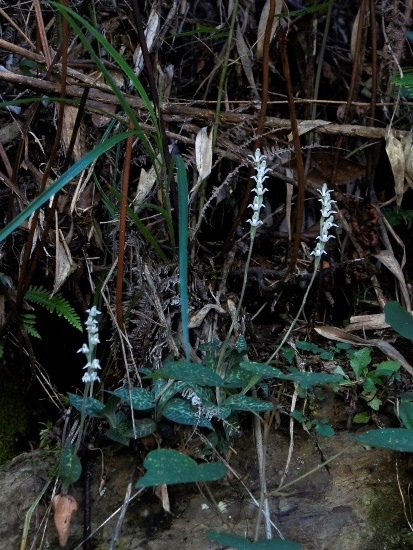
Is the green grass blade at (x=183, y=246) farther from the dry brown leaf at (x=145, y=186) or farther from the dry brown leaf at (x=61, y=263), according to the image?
the dry brown leaf at (x=61, y=263)

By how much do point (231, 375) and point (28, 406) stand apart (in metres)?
0.84

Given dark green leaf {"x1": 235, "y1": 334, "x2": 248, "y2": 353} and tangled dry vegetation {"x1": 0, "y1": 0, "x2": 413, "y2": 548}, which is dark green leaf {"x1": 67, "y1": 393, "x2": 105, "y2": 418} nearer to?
tangled dry vegetation {"x1": 0, "y1": 0, "x2": 413, "y2": 548}

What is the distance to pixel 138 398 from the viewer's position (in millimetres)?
1584

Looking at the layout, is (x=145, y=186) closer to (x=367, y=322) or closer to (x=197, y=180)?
(x=197, y=180)

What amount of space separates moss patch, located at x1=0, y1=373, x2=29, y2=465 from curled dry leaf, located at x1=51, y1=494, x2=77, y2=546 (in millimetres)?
598

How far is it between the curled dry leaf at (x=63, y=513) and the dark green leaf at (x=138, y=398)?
28cm

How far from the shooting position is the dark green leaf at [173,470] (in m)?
1.23

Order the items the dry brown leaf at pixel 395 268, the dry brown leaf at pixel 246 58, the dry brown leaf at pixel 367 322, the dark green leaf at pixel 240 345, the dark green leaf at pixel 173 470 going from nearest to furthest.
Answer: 1. the dark green leaf at pixel 173 470
2. the dark green leaf at pixel 240 345
3. the dry brown leaf at pixel 367 322
4. the dry brown leaf at pixel 395 268
5. the dry brown leaf at pixel 246 58

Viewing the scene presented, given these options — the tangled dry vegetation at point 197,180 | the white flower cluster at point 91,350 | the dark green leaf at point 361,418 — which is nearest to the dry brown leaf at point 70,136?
the tangled dry vegetation at point 197,180

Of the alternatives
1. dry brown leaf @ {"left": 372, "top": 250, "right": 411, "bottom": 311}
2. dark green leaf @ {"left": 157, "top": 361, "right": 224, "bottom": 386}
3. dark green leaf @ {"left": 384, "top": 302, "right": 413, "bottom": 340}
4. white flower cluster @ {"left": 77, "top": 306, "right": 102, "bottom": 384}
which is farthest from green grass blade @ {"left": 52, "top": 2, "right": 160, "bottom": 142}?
dry brown leaf @ {"left": 372, "top": 250, "right": 411, "bottom": 311}

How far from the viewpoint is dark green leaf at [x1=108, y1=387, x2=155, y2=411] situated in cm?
156

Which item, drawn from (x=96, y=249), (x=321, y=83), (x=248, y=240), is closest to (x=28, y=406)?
(x=96, y=249)

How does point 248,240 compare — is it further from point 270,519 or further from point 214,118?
point 270,519

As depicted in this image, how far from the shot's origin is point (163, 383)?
1.65 meters
